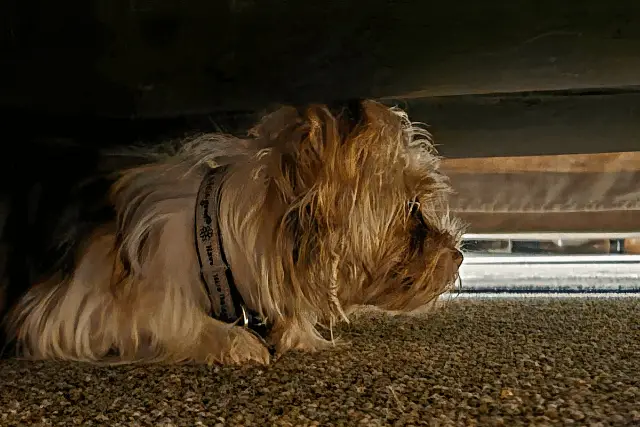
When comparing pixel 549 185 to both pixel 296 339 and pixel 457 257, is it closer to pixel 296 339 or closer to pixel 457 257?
pixel 457 257

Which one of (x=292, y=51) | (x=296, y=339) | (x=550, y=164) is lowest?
(x=296, y=339)

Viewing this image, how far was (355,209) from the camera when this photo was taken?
4.11ft

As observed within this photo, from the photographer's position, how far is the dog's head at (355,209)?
1.21m

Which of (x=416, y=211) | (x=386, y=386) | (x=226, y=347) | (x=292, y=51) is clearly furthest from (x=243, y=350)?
(x=292, y=51)

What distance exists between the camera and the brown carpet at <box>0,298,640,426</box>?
962mm

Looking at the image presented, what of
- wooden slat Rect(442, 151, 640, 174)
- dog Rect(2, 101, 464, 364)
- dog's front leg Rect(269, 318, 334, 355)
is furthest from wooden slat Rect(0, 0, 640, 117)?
dog's front leg Rect(269, 318, 334, 355)

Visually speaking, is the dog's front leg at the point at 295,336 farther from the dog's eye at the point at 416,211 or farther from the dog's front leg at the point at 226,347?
the dog's eye at the point at 416,211

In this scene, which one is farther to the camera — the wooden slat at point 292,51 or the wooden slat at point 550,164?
the wooden slat at point 550,164

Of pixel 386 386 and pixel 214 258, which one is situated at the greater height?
pixel 214 258

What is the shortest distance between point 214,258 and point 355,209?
26 centimetres

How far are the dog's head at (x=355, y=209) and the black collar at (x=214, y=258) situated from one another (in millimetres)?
91

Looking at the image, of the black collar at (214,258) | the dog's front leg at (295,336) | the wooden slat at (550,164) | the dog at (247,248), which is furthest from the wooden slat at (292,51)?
the dog's front leg at (295,336)

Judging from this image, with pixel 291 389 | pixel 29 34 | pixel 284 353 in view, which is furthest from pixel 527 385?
pixel 29 34

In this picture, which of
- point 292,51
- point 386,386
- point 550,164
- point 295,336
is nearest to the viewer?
point 386,386
